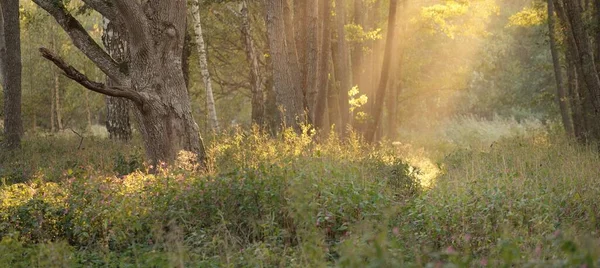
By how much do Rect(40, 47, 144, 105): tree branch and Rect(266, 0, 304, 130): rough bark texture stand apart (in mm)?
4334

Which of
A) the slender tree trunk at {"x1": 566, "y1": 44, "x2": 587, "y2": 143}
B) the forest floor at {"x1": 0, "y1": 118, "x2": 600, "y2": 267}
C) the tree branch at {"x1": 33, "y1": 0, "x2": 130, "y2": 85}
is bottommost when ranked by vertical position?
the forest floor at {"x1": 0, "y1": 118, "x2": 600, "y2": 267}

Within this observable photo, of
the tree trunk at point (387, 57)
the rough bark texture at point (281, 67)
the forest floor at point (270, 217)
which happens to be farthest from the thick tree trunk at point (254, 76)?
the forest floor at point (270, 217)

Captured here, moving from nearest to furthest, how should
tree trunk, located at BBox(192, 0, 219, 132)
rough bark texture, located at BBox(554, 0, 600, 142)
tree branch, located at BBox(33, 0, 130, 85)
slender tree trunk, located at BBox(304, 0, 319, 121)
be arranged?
tree branch, located at BBox(33, 0, 130, 85) < rough bark texture, located at BBox(554, 0, 600, 142) < slender tree trunk, located at BBox(304, 0, 319, 121) < tree trunk, located at BBox(192, 0, 219, 132)

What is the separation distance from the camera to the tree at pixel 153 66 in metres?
12.2

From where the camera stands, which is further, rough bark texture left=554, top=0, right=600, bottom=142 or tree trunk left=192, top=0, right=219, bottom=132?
tree trunk left=192, top=0, right=219, bottom=132

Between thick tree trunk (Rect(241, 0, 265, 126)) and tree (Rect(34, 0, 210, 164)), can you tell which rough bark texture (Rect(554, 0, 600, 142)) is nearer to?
tree (Rect(34, 0, 210, 164))

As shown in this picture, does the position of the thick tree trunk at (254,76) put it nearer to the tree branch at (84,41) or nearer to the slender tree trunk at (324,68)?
the slender tree trunk at (324,68)

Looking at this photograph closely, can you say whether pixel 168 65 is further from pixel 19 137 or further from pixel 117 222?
pixel 19 137

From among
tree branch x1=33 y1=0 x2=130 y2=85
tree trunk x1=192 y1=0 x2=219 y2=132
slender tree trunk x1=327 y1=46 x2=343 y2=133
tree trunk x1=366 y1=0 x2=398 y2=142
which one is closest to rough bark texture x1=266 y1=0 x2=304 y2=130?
tree trunk x1=366 y1=0 x2=398 y2=142

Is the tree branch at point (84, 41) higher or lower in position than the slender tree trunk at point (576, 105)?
higher

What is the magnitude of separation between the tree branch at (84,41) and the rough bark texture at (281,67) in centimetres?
409

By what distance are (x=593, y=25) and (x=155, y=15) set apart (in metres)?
9.45

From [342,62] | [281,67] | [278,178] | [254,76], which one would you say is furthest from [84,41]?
[254,76]

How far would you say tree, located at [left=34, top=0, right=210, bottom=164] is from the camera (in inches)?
480
